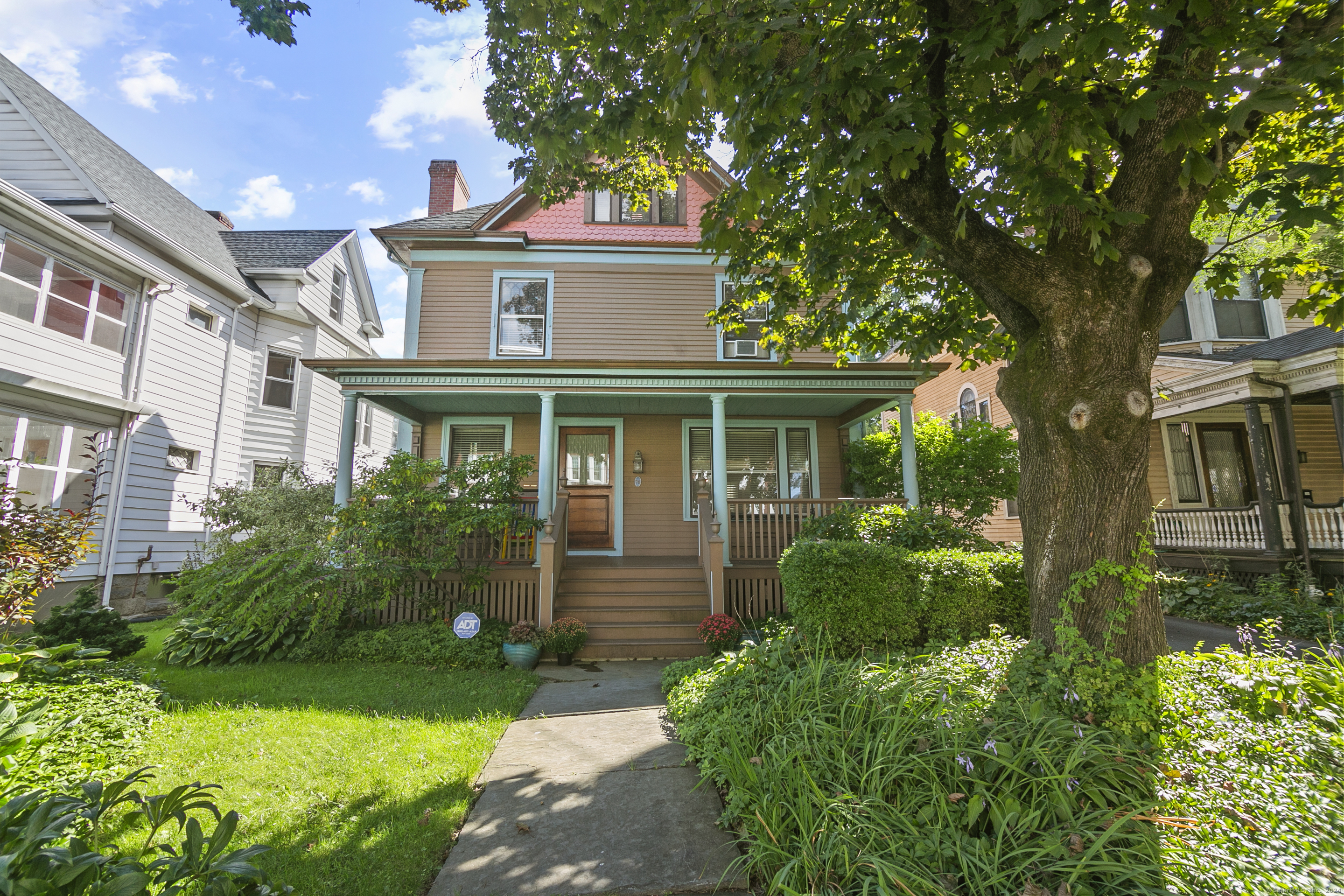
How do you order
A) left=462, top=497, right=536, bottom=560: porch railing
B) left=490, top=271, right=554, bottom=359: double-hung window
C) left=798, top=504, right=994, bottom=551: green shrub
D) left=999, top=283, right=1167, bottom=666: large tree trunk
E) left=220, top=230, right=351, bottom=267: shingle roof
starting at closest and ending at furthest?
left=999, top=283, right=1167, bottom=666: large tree trunk → left=798, top=504, right=994, bottom=551: green shrub → left=462, top=497, right=536, bottom=560: porch railing → left=490, top=271, right=554, bottom=359: double-hung window → left=220, top=230, right=351, bottom=267: shingle roof

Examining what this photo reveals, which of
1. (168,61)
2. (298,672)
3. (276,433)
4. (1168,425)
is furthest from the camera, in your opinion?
(276,433)

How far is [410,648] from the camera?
23.7 ft

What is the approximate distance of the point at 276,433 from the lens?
45.0ft

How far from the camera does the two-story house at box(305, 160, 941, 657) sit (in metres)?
9.20

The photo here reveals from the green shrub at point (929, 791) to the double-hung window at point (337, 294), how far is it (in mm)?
16140

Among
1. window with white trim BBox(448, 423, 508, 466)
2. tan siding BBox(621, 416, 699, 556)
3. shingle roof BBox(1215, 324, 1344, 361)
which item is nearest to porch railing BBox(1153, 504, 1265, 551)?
shingle roof BBox(1215, 324, 1344, 361)

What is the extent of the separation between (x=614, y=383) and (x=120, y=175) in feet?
36.4

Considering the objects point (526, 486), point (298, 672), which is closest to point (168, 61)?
point (526, 486)

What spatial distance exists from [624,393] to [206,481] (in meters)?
9.40

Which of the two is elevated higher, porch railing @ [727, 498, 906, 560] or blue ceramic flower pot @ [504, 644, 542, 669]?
porch railing @ [727, 498, 906, 560]

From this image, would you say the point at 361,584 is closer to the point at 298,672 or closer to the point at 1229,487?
the point at 298,672

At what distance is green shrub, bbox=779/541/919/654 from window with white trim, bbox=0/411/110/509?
10.5 metres

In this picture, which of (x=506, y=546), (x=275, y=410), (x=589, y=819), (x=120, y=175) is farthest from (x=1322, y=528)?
(x=120, y=175)

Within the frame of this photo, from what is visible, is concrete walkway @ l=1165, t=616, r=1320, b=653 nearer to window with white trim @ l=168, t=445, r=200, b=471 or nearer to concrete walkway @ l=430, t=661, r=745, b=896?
concrete walkway @ l=430, t=661, r=745, b=896
